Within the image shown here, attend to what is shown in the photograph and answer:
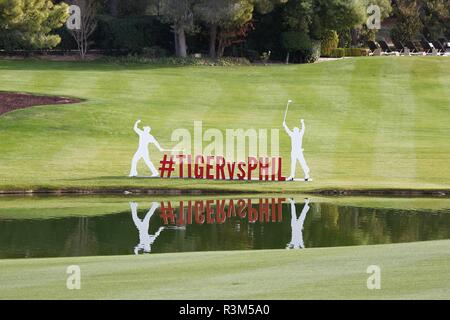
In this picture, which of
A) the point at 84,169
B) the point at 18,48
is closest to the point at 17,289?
the point at 84,169

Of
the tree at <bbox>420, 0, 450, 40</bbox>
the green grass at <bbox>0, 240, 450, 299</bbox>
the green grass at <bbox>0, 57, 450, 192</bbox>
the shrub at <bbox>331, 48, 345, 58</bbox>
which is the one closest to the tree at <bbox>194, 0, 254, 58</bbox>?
the green grass at <bbox>0, 57, 450, 192</bbox>

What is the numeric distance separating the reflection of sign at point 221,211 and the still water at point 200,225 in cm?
2

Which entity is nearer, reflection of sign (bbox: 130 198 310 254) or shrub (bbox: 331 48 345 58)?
reflection of sign (bbox: 130 198 310 254)

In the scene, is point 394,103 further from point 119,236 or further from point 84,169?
point 119,236

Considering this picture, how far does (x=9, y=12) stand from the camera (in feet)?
178

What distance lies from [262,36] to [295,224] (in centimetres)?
4098

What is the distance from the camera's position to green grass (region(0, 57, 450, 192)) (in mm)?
33594

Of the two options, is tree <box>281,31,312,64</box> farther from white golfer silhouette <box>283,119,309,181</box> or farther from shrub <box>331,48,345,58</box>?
white golfer silhouette <box>283,119,309,181</box>

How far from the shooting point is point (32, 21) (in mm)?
56062

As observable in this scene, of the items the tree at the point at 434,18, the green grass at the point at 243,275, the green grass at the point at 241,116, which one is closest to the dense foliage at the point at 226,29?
the green grass at the point at 241,116

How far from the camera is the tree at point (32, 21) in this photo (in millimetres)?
54688

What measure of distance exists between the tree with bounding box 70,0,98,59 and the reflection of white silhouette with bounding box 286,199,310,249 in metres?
35.3

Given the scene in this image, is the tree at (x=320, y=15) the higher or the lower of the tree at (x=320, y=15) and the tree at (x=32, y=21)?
the higher

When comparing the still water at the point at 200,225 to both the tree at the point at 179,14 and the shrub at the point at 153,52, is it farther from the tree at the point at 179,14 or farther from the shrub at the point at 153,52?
the shrub at the point at 153,52
